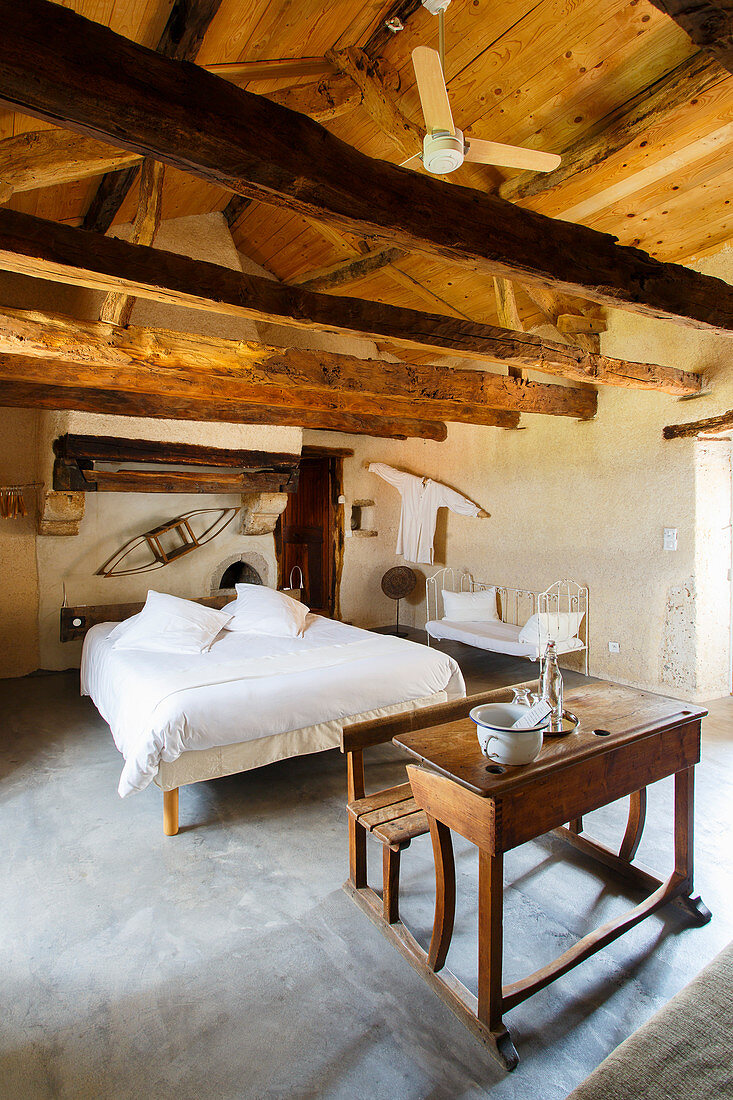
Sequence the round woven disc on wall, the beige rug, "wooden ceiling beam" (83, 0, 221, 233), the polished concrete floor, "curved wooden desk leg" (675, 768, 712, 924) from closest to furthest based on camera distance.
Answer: the beige rug
the polished concrete floor
"curved wooden desk leg" (675, 768, 712, 924)
"wooden ceiling beam" (83, 0, 221, 233)
the round woven disc on wall

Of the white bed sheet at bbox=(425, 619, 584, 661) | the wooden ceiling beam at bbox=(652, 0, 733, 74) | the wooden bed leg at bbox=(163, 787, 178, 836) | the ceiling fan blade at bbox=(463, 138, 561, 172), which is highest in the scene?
the ceiling fan blade at bbox=(463, 138, 561, 172)

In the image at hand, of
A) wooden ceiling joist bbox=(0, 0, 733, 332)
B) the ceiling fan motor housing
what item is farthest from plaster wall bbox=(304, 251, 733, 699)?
the ceiling fan motor housing

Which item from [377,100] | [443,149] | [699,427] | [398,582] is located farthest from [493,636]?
[377,100]

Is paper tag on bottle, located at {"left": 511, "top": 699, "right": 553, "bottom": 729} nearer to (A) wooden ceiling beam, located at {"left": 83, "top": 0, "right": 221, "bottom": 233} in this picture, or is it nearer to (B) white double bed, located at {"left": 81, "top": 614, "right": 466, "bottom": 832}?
(B) white double bed, located at {"left": 81, "top": 614, "right": 466, "bottom": 832}

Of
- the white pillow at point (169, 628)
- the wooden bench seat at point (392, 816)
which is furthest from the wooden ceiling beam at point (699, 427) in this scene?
the white pillow at point (169, 628)

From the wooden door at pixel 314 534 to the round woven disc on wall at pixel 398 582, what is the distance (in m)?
0.81

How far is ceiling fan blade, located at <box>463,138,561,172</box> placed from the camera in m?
2.38

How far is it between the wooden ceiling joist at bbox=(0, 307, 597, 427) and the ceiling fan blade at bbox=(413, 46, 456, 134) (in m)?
1.60

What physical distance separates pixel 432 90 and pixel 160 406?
3.27 m

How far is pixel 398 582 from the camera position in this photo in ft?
23.4

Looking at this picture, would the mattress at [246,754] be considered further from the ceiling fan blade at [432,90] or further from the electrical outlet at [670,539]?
the electrical outlet at [670,539]

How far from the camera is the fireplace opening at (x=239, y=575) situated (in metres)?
6.75

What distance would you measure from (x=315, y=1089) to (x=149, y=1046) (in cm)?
51

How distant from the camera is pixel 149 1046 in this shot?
64.6 inches
